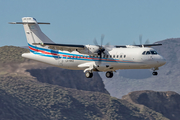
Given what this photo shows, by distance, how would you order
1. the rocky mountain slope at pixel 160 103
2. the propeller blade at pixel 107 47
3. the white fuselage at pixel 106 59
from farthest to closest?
the rocky mountain slope at pixel 160 103 < the propeller blade at pixel 107 47 < the white fuselage at pixel 106 59

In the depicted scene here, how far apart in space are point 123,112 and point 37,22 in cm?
13446

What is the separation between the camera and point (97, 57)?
1940 inches

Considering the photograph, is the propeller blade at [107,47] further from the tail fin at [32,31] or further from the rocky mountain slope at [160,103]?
the rocky mountain slope at [160,103]

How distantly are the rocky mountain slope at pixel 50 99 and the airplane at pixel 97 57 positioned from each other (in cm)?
10533

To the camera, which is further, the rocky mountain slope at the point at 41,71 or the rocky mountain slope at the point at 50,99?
the rocky mountain slope at the point at 50,99

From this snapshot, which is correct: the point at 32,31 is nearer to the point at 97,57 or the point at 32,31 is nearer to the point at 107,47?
the point at 97,57

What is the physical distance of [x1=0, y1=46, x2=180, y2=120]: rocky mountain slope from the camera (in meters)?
165

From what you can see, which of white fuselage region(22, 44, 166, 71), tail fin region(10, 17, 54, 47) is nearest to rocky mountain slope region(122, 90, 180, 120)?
tail fin region(10, 17, 54, 47)

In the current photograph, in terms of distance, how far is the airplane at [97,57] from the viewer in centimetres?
4662

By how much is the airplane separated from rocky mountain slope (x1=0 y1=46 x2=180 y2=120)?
346 ft

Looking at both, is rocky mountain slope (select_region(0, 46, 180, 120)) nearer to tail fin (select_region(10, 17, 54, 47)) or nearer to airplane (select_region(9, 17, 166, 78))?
tail fin (select_region(10, 17, 54, 47))

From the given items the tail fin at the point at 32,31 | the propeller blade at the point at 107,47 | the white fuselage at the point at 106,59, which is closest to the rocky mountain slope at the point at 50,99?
the tail fin at the point at 32,31

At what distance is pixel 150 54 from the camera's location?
46531 millimetres

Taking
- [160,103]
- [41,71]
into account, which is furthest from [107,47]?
[160,103]
